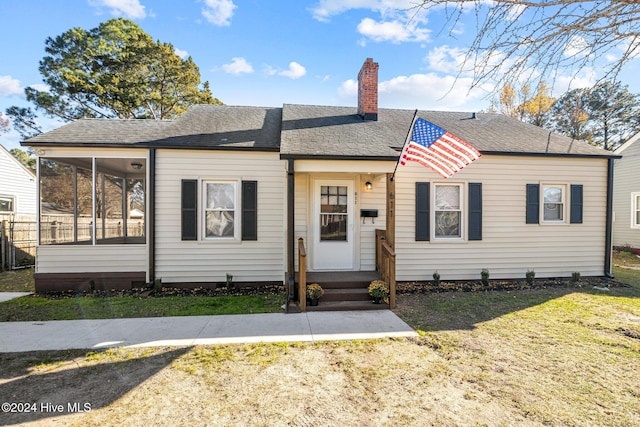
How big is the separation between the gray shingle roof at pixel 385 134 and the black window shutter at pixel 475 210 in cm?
95

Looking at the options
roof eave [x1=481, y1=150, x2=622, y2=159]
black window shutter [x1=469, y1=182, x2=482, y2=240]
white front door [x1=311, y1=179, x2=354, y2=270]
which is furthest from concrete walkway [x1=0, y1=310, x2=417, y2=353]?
roof eave [x1=481, y1=150, x2=622, y2=159]

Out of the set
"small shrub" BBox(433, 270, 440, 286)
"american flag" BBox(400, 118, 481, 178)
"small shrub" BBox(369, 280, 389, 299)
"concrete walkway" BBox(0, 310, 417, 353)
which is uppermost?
"american flag" BBox(400, 118, 481, 178)

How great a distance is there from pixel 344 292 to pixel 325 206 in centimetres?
211

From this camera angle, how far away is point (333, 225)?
23.2 feet

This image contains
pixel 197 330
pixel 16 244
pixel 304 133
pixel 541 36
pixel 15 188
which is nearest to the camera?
pixel 541 36

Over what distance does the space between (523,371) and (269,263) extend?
511 cm

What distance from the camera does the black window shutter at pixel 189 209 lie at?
22.6ft

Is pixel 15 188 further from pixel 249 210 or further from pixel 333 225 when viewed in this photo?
pixel 333 225

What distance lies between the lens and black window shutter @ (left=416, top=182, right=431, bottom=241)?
7246 millimetres

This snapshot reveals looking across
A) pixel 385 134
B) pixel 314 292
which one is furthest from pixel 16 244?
pixel 385 134

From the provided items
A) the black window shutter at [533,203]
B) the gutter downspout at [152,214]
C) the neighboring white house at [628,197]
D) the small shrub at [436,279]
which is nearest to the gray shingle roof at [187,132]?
the gutter downspout at [152,214]

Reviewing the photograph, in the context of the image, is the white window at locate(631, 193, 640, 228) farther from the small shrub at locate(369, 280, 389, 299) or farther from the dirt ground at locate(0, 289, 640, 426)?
the small shrub at locate(369, 280, 389, 299)

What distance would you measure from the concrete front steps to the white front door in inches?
23.9

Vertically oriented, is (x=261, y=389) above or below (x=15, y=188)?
below
